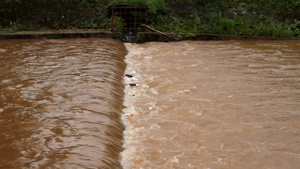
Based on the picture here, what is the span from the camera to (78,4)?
1620cm

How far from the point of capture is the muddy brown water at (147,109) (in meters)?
5.69

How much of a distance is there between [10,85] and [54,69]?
1647 millimetres

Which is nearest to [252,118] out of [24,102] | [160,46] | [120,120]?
[120,120]

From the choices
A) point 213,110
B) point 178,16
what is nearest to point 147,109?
point 213,110

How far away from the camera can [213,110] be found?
25.4 ft

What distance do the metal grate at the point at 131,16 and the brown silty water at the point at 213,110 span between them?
8.92 feet

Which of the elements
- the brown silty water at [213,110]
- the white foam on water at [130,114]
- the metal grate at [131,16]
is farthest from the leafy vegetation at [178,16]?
the white foam on water at [130,114]

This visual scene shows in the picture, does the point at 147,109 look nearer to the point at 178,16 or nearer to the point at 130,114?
the point at 130,114

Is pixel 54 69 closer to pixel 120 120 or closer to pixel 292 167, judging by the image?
pixel 120 120

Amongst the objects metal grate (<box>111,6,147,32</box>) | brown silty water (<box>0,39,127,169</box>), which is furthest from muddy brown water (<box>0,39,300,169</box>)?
metal grate (<box>111,6,147,32</box>)

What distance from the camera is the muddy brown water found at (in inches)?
224

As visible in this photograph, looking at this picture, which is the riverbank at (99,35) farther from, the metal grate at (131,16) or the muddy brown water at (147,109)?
the muddy brown water at (147,109)

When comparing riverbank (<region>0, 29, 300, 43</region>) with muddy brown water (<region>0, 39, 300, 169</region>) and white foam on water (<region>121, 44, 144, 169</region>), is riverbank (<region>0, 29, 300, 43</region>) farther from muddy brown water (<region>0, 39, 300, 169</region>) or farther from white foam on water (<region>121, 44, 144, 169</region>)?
white foam on water (<region>121, 44, 144, 169</region>)

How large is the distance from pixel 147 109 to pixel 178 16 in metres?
9.49
